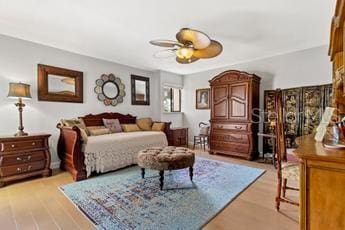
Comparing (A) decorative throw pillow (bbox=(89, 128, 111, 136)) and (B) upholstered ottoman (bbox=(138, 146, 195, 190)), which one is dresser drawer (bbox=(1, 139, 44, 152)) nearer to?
(A) decorative throw pillow (bbox=(89, 128, 111, 136))

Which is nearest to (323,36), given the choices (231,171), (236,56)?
(236,56)

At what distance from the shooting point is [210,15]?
2625mm

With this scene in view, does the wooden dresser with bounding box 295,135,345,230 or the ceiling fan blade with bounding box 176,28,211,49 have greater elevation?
the ceiling fan blade with bounding box 176,28,211,49

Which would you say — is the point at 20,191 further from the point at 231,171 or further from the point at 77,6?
the point at 231,171

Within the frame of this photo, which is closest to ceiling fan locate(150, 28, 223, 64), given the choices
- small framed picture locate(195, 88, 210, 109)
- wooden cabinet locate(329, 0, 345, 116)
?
wooden cabinet locate(329, 0, 345, 116)

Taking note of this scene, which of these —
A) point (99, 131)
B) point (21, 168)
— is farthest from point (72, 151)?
point (99, 131)

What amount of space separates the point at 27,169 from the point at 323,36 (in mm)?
5440

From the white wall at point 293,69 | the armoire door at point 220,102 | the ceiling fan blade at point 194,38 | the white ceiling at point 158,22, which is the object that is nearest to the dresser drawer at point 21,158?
the white ceiling at point 158,22

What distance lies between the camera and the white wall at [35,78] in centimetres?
335

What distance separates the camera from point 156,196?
2484 mm

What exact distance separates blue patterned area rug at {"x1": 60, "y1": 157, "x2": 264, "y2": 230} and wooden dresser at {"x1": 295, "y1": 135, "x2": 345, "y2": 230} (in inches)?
38.7

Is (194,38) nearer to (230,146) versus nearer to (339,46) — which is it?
(339,46)

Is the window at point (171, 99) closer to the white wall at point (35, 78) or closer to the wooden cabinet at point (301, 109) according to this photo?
the white wall at point (35, 78)

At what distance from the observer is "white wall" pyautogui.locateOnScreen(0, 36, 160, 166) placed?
3.35 m
